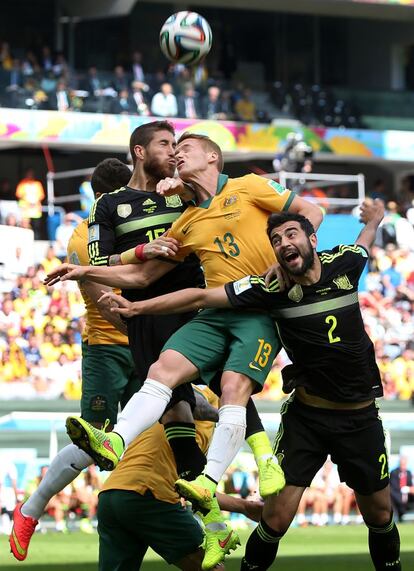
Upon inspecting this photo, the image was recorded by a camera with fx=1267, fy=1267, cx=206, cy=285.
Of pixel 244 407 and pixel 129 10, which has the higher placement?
pixel 129 10

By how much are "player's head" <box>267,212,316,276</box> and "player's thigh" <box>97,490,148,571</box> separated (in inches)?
61.9

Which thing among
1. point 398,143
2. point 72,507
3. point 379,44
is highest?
point 379,44

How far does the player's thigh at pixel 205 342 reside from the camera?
712cm

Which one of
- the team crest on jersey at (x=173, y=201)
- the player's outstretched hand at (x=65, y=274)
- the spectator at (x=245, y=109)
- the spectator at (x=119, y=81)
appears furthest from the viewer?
the spectator at (x=245, y=109)

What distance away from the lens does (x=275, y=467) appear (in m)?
6.86

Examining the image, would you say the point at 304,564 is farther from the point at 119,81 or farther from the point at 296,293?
the point at 119,81

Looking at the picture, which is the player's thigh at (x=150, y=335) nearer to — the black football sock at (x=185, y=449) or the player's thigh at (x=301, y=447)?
the black football sock at (x=185, y=449)

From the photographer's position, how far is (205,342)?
719 centimetres

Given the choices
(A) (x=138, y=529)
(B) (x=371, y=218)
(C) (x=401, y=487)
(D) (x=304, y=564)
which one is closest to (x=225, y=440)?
(A) (x=138, y=529)

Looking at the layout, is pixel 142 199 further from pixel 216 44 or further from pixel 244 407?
pixel 216 44

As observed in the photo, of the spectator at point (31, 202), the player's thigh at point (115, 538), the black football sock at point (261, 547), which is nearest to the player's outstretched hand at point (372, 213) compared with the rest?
the black football sock at point (261, 547)

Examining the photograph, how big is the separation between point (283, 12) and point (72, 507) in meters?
24.4

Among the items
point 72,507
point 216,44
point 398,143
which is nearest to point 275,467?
point 72,507

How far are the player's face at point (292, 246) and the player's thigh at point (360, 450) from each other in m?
1.05
